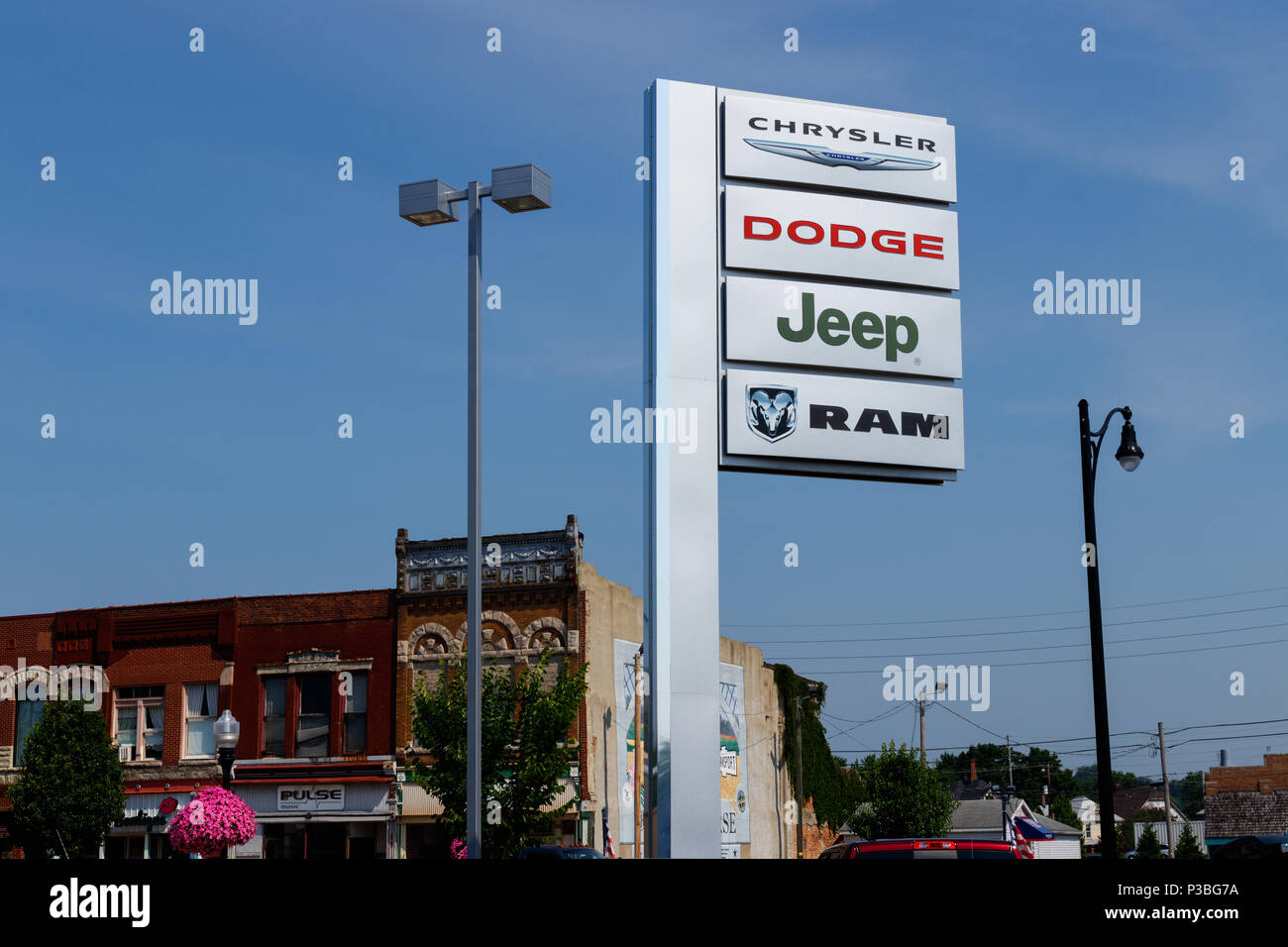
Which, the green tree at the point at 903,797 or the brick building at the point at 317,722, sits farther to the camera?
the green tree at the point at 903,797

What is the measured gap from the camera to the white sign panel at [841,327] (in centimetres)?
1872

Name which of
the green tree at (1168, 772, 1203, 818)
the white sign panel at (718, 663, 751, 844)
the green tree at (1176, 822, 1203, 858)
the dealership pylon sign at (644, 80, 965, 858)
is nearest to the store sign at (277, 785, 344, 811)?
the white sign panel at (718, 663, 751, 844)

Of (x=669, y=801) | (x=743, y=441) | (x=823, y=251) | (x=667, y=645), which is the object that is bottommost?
(x=669, y=801)

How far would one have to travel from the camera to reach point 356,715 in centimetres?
4122

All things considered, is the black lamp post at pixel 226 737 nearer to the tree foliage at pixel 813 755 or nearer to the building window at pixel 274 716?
the building window at pixel 274 716

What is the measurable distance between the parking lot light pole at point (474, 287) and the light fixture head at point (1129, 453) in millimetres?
10021

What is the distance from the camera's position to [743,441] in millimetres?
18453

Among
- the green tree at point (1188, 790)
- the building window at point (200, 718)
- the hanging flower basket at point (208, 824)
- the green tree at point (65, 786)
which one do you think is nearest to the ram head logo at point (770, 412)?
the hanging flower basket at point (208, 824)

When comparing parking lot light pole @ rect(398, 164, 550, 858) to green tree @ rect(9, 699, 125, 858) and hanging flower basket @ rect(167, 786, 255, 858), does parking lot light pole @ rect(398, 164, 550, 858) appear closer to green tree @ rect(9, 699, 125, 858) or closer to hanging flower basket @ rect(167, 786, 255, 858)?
hanging flower basket @ rect(167, 786, 255, 858)

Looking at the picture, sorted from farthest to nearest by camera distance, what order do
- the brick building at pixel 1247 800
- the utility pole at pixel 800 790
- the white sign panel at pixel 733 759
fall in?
the brick building at pixel 1247 800, the utility pole at pixel 800 790, the white sign panel at pixel 733 759
